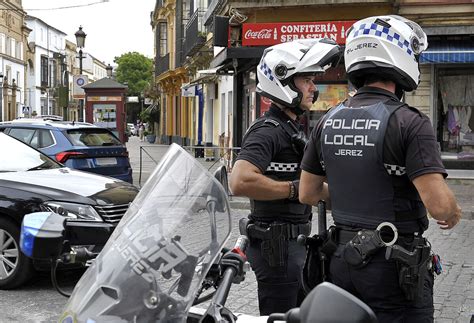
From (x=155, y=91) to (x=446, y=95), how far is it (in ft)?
135

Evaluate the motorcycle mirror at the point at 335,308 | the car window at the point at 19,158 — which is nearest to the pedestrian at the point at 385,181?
the motorcycle mirror at the point at 335,308

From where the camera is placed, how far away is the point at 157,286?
6.82 ft

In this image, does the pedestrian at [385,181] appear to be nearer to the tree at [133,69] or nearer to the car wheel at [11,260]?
the car wheel at [11,260]

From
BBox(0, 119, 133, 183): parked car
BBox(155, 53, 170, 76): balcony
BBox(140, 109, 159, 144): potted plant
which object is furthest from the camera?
BBox(140, 109, 159, 144): potted plant

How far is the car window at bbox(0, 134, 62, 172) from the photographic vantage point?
7436mm

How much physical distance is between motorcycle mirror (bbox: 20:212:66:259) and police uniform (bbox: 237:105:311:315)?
1207 mm

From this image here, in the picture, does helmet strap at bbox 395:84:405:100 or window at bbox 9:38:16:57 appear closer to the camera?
helmet strap at bbox 395:84:405:100

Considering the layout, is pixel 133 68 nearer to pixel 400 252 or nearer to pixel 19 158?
pixel 19 158

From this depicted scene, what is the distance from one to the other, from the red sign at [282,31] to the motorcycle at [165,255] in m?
14.9

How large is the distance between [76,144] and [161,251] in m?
9.96

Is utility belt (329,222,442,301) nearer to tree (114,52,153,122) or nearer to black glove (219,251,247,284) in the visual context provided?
black glove (219,251,247,284)

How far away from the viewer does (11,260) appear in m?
6.69

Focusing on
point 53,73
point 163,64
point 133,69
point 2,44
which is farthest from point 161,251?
point 53,73

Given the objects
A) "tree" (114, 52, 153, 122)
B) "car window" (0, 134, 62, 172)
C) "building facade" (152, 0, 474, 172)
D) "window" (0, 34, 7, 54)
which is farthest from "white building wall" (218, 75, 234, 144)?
"tree" (114, 52, 153, 122)
